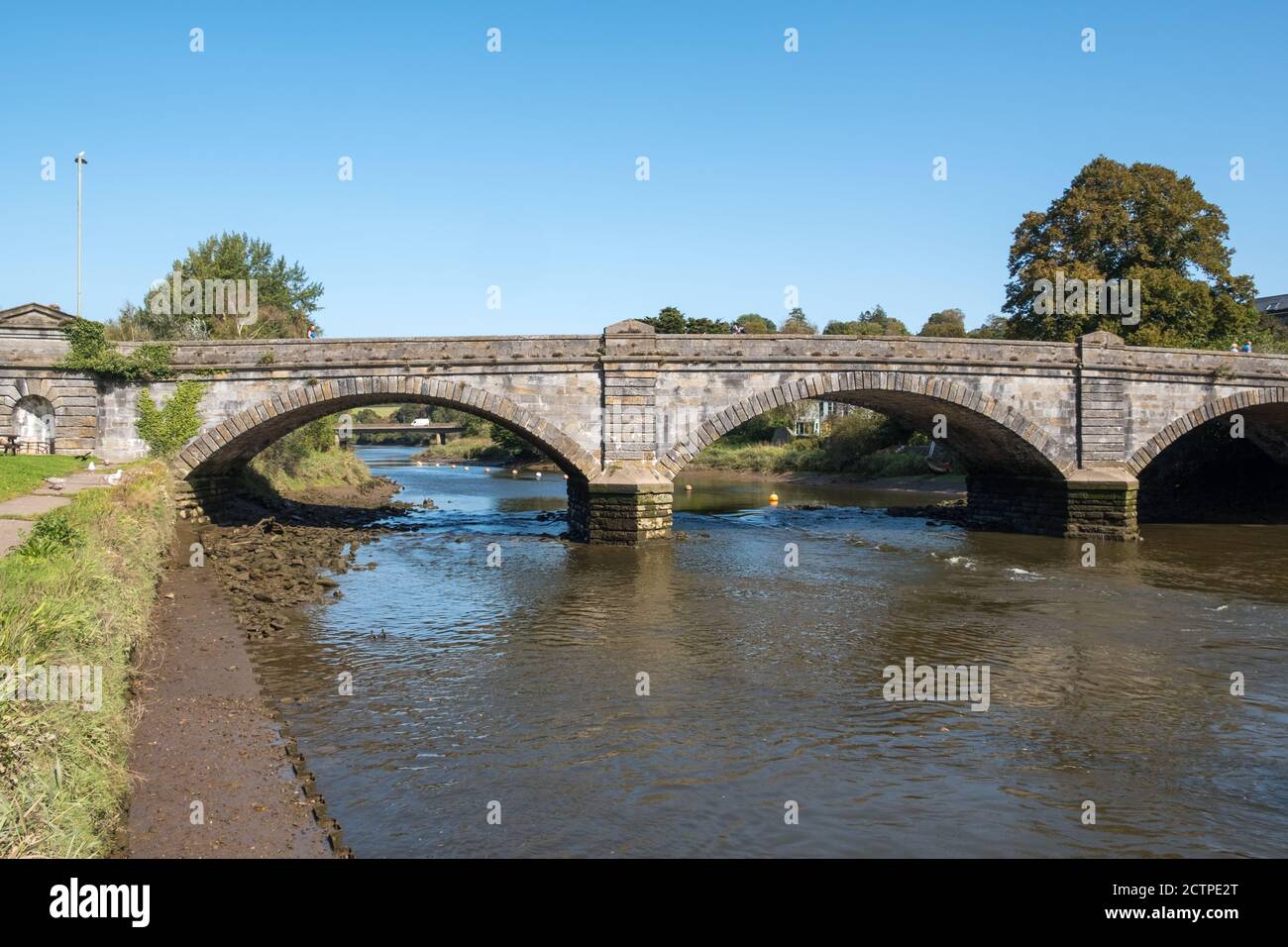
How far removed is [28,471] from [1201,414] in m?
39.2

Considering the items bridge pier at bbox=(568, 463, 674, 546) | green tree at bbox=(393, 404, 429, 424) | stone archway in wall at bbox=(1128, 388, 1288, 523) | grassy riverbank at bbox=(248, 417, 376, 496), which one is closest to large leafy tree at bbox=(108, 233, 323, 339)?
grassy riverbank at bbox=(248, 417, 376, 496)

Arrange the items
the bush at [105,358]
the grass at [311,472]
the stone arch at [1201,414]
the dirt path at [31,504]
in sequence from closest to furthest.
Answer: the dirt path at [31,504]
the bush at [105,358]
the stone arch at [1201,414]
the grass at [311,472]

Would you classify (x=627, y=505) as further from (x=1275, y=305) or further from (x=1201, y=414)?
(x=1275, y=305)

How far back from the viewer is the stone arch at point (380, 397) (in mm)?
30641

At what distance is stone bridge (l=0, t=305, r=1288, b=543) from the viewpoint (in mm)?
30578

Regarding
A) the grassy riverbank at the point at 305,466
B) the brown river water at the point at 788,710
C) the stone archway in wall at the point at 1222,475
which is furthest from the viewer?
the grassy riverbank at the point at 305,466

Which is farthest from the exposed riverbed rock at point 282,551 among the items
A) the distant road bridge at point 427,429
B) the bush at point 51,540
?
the distant road bridge at point 427,429

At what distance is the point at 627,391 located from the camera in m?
31.0

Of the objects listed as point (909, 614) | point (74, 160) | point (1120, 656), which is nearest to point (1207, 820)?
point (1120, 656)

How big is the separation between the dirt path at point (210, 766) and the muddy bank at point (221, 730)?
0.01 m

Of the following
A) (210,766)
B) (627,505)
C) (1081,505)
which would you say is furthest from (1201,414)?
(210,766)

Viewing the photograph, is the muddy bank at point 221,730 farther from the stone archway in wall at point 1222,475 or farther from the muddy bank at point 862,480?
the muddy bank at point 862,480

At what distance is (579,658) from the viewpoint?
52.9 ft
